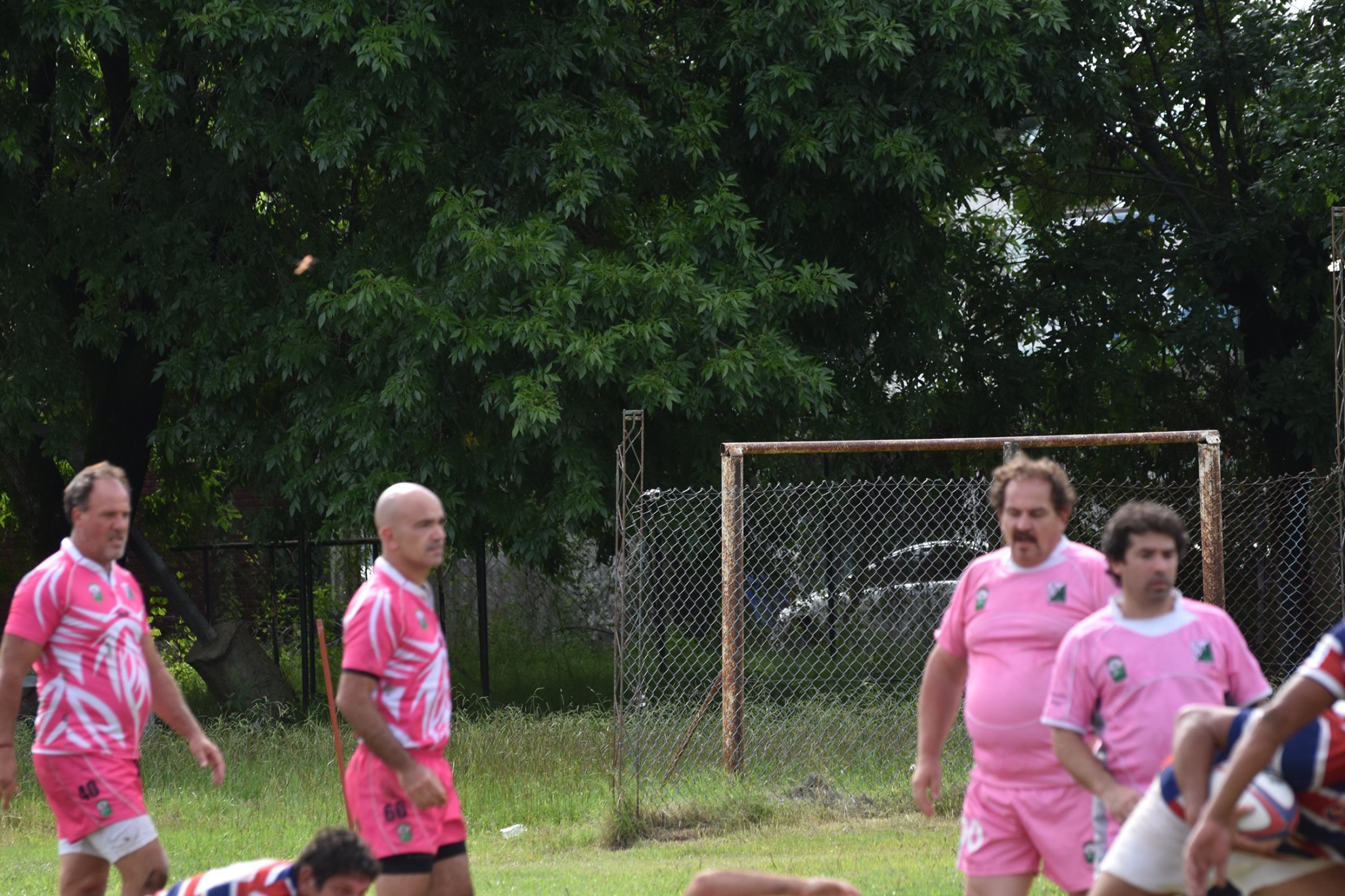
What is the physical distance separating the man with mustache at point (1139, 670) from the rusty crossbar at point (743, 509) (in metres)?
4.69

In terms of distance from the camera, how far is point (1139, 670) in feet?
13.4

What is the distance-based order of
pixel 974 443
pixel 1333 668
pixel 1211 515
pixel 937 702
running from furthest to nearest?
pixel 974 443, pixel 1211 515, pixel 937 702, pixel 1333 668

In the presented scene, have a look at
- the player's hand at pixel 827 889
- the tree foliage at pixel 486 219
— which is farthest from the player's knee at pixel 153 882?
the tree foliage at pixel 486 219

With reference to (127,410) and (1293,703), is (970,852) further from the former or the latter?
(127,410)

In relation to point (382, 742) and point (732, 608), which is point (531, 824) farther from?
point (382, 742)

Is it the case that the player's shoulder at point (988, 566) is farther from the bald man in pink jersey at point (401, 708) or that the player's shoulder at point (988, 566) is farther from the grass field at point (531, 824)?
the grass field at point (531, 824)

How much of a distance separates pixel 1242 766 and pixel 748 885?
6.77 feet

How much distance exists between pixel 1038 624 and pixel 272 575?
1312cm

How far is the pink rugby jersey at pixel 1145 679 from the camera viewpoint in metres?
4.07

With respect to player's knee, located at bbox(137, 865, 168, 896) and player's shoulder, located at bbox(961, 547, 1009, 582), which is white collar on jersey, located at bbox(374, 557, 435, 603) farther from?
player's shoulder, located at bbox(961, 547, 1009, 582)

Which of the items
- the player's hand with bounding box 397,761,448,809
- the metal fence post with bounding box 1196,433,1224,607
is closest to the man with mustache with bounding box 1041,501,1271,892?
the player's hand with bounding box 397,761,448,809

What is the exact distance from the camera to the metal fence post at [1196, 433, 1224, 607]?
874cm

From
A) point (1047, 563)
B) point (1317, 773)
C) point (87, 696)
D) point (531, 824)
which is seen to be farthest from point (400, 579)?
point (531, 824)

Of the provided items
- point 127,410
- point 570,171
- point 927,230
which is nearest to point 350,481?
point 570,171
